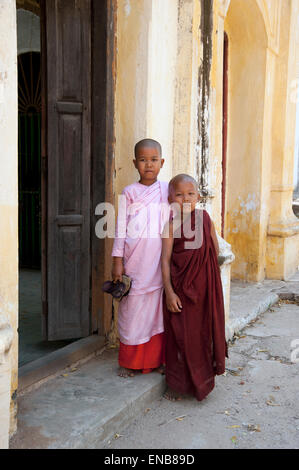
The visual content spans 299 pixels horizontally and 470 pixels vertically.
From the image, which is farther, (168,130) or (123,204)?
(168,130)

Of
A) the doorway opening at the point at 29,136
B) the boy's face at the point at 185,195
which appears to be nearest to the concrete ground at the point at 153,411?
the boy's face at the point at 185,195

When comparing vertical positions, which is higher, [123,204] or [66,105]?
[66,105]

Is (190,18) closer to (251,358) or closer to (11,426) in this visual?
(251,358)

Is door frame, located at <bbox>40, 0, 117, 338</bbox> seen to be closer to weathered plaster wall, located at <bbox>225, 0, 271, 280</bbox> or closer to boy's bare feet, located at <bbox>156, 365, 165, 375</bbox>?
boy's bare feet, located at <bbox>156, 365, 165, 375</bbox>

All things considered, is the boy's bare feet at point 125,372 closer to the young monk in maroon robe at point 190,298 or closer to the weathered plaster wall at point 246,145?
the young monk in maroon robe at point 190,298

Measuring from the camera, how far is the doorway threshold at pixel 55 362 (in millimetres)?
3148

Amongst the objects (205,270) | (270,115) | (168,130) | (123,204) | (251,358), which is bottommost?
(251,358)

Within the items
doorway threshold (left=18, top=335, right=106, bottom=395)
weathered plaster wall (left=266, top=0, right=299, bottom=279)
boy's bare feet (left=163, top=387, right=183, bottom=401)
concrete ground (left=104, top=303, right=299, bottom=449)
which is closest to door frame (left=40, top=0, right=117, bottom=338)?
doorway threshold (left=18, top=335, right=106, bottom=395)

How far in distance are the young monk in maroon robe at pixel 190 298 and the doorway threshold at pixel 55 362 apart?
69 centimetres

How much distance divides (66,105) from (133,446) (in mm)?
2481

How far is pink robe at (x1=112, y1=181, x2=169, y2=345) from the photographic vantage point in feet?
11.0
